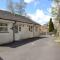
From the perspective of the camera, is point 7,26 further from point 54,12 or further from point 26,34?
point 26,34

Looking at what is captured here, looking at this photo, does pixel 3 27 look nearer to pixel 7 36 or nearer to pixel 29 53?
pixel 7 36

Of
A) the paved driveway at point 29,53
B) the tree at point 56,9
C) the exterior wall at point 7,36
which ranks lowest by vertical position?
the paved driveway at point 29,53

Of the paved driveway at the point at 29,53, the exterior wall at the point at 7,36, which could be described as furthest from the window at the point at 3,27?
the paved driveway at the point at 29,53

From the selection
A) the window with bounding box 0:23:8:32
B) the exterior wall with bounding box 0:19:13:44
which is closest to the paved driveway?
the exterior wall with bounding box 0:19:13:44

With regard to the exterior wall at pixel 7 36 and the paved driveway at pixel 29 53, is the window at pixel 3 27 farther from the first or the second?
the paved driveway at pixel 29 53

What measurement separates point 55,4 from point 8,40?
24.9 ft

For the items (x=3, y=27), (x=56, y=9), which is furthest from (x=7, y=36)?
(x=56, y=9)

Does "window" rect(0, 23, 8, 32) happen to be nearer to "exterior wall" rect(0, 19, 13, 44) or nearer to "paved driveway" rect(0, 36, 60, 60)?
"exterior wall" rect(0, 19, 13, 44)

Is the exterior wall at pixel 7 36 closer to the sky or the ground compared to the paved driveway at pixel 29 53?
closer to the sky

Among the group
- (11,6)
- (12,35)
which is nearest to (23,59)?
(12,35)

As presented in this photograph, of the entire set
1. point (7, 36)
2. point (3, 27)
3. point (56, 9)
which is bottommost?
point (7, 36)

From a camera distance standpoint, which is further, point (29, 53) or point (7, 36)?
point (7, 36)

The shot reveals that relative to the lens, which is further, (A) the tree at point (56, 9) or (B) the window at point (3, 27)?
(B) the window at point (3, 27)

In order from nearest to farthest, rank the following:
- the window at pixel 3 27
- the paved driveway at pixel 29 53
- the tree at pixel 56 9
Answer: the paved driveway at pixel 29 53 < the tree at pixel 56 9 < the window at pixel 3 27
